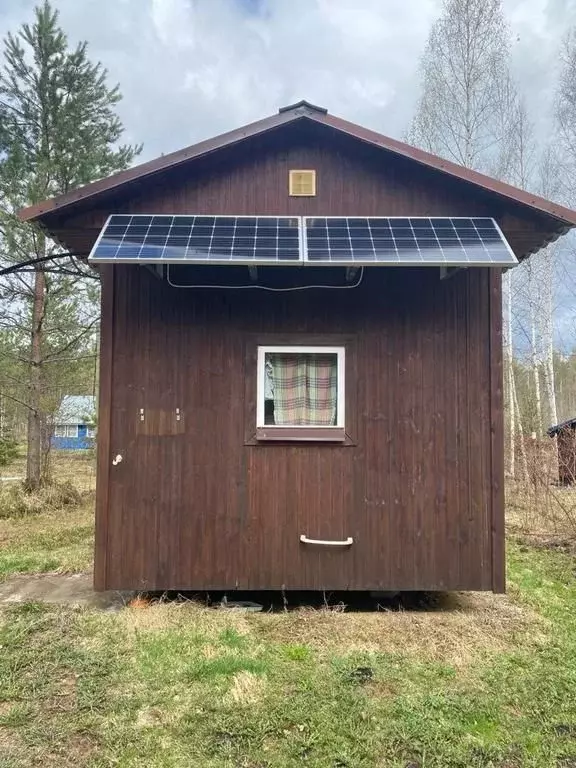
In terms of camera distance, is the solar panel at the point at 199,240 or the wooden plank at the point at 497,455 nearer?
the solar panel at the point at 199,240

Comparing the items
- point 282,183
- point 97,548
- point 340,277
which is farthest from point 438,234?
point 97,548

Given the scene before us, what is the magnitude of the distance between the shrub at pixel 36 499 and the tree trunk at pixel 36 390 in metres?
0.42

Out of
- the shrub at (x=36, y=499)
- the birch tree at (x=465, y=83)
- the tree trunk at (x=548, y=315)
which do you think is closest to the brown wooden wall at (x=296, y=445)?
the shrub at (x=36, y=499)

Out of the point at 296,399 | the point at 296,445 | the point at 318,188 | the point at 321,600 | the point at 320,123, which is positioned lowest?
the point at 321,600

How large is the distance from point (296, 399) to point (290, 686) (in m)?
2.20

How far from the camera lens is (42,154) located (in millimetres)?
10797

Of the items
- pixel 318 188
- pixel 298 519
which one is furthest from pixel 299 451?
pixel 318 188

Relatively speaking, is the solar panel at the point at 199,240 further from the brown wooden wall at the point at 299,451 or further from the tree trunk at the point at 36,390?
the tree trunk at the point at 36,390

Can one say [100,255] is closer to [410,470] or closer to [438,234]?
[438,234]

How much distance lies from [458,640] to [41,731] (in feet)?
9.13

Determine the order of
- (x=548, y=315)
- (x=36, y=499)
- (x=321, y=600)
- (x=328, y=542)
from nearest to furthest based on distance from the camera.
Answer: (x=328, y=542) → (x=321, y=600) → (x=36, y=499) → (x=548, y=315)

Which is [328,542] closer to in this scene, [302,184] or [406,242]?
[406,242]

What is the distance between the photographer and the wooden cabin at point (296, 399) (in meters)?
4.64

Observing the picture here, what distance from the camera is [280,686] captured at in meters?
3.31
